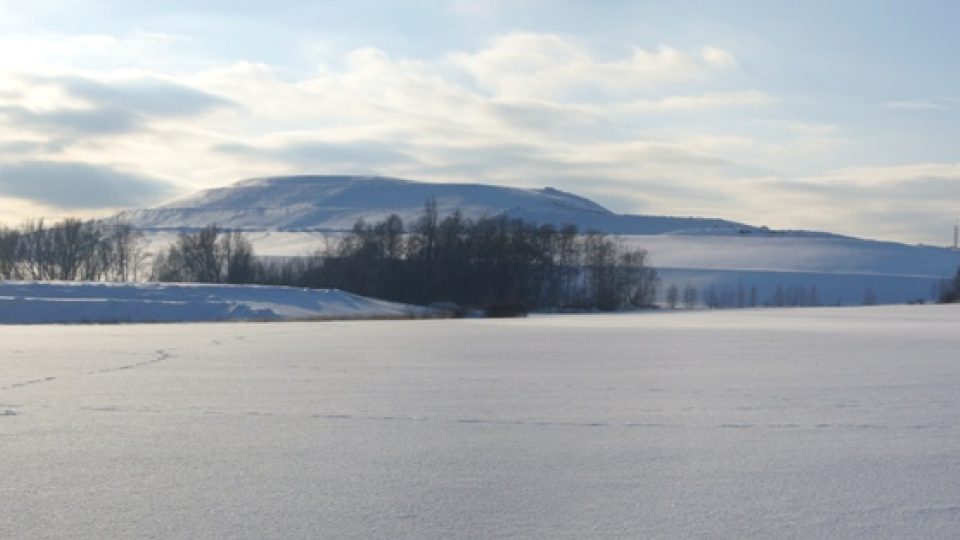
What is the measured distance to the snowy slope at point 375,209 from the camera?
167000 mm

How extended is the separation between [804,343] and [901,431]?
11.7 m

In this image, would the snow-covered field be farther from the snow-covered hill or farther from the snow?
the snow-covered hill

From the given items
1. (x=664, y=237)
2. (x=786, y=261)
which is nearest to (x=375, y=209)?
(x=664, y=237)

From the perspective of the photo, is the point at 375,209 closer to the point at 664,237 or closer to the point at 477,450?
the point at 664,237

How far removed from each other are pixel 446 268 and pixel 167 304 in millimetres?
37364

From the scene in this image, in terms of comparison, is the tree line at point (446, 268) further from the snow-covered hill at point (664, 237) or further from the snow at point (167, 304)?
the snow at point (167, 304)

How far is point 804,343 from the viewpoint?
20047 mm

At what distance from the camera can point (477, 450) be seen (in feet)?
A: 25.6

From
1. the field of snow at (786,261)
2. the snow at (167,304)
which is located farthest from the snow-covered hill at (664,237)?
the snow at (167,304)

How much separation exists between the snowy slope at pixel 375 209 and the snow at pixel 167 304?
103386 millimetres

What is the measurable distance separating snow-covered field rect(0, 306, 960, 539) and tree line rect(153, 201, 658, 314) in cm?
6136

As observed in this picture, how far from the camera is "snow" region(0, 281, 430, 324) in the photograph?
43.6 m

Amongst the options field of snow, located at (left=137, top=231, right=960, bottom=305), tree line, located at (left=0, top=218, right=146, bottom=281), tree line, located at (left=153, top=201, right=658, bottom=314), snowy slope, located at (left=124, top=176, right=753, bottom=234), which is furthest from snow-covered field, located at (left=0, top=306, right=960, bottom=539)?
snowy slope, located at (left=124, top=176, right=753, bottom=234)

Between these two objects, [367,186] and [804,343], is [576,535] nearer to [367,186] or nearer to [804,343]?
[804,343]
